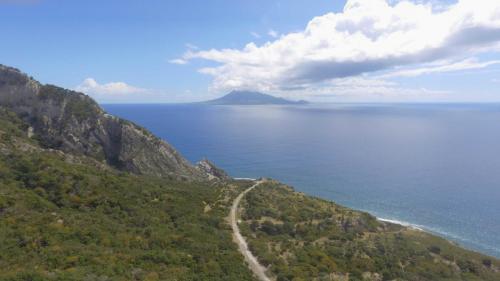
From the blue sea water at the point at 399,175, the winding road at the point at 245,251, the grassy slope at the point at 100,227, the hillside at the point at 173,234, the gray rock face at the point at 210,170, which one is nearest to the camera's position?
the grassy slope at the point at 100,227

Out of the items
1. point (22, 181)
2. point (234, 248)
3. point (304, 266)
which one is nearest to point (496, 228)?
point (304, 266)

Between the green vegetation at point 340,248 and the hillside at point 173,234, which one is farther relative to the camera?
the green vegetation at point 340,248

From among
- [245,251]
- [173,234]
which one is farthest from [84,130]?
[245,251]

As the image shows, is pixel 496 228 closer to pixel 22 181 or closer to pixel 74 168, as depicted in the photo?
pixel 74 168

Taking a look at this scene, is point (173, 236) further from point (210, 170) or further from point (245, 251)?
point (210, 170)

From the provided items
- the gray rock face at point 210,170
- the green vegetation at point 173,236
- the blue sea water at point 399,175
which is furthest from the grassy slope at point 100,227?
the blue sea water at point 399,175

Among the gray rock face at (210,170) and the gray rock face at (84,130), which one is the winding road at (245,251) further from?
the gray rock face at (210,170)
